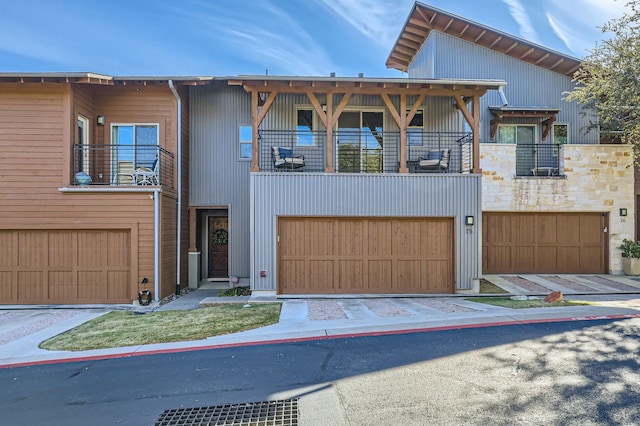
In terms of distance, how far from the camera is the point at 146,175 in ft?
33.2

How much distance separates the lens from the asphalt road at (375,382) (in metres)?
3.64

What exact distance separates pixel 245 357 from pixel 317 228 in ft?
16.8

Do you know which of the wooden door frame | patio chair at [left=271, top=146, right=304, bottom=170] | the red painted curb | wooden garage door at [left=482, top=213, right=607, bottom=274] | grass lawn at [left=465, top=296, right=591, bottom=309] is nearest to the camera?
the red painted curb

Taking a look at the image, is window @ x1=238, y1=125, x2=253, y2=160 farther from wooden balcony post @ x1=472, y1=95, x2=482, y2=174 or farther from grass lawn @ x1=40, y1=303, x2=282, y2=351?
wooden balcony post @ x1=472, y1=95, x2=482, y2=174

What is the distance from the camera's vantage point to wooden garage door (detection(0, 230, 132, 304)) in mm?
9414

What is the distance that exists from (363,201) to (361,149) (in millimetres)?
2344

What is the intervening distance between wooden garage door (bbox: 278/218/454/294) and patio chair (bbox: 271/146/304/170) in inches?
64.2

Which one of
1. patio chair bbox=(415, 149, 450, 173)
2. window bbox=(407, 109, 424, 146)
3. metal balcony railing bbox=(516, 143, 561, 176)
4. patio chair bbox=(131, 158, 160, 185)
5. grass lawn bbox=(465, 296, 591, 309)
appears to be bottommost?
grass lawn bbox=(465, 296, 591, 309)

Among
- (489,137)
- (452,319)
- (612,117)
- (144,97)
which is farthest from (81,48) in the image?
(612,117)

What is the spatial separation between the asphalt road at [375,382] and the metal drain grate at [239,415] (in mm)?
116

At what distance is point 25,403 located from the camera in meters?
4.03

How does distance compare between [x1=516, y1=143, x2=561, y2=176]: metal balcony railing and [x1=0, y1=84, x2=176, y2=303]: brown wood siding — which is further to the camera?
[x1=516, y1=143, x2=561, y2=176]: metal balcony railing

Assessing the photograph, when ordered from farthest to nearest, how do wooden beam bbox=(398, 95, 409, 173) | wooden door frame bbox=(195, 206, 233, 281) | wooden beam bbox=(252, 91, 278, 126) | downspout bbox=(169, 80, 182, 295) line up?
wooden door frame bbox=(195, 206, 233, 281)
downspout bbox=(169, 80, 182, 295)
wooden beam bbox=(398, 95, 409, 173)
wooden beam bbox=(252, 91, 278, 126)

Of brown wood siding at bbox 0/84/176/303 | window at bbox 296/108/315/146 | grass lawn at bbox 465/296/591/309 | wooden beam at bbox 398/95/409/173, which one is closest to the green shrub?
grass lawn at bbox 465/296/591/309
